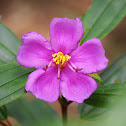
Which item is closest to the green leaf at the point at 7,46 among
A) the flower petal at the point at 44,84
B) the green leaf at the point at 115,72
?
the flower petal at the point at 44,84

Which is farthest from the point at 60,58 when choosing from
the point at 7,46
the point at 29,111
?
the point at 29,111

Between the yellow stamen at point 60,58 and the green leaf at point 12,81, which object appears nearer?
the green leaf at point 12,81

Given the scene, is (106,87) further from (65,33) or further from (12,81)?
(12,81)

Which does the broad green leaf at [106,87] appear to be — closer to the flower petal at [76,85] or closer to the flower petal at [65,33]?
the flower petal at [76,85]

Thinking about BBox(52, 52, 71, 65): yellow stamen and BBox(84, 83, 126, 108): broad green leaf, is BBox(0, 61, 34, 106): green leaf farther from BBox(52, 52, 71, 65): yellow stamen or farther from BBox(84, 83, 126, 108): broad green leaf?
BBox(84, 83, 126, 108): broad green leaf

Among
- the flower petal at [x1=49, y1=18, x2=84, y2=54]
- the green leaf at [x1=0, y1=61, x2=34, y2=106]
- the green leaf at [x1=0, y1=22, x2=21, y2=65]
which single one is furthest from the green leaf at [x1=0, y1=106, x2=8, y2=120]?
the flower petal at [x1=49, y1=18, x2=84, y2=54]
